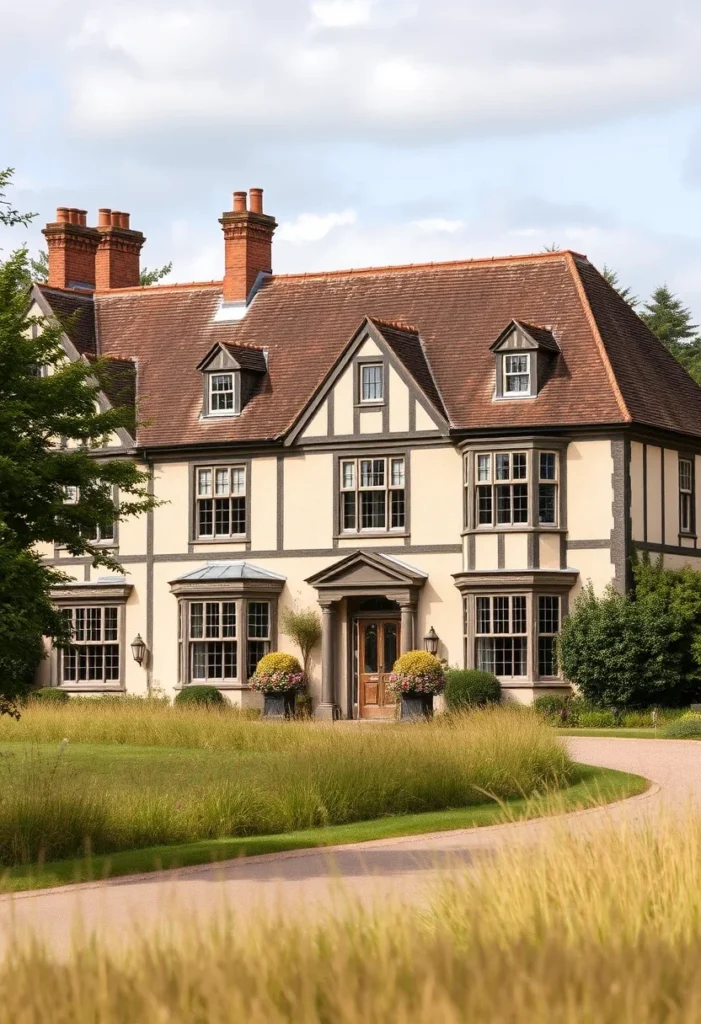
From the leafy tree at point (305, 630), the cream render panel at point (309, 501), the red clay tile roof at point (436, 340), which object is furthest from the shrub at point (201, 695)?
the red clay tile roof at point (436, 340)

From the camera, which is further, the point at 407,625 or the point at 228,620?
the point at 228,620

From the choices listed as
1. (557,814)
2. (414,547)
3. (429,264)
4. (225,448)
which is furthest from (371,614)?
(557,814)

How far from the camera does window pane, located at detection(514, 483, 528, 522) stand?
130ft

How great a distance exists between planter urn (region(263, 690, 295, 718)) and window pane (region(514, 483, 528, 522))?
6.58 metres

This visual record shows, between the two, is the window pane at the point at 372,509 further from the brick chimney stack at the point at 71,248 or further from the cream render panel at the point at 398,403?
the brick chimney stack at the point at 71,248

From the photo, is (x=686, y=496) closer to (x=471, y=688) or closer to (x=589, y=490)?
(x=589, y=490)

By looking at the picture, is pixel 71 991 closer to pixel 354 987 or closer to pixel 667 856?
pixel 354 987

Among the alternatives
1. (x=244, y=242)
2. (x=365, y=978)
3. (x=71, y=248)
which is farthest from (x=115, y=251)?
(x=365, y=978)

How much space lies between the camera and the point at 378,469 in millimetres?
41500

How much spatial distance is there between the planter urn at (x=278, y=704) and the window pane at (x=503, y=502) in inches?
247

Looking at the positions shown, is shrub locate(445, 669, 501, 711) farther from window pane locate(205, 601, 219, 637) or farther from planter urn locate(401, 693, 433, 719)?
window pane locate(205, 601, 219, 637)

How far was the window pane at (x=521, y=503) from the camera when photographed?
3950 cm

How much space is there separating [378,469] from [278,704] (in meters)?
5.87

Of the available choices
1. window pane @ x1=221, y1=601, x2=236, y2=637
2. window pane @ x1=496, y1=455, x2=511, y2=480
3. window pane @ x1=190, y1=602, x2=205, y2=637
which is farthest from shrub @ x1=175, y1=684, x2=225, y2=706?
window pane @ x1=496, y1=455, x2=511, y2=480
